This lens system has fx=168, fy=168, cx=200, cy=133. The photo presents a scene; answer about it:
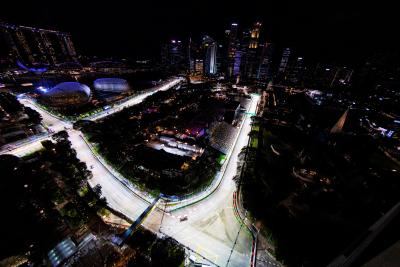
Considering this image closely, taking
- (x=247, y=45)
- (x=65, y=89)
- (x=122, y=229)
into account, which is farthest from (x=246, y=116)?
(x=247, y=45)

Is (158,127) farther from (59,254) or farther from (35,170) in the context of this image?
(59,254)

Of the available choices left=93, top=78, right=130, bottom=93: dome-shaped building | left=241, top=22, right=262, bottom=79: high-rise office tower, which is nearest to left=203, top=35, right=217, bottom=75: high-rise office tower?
left=241, top=22, right=262, bottom=79: high-rise office tower

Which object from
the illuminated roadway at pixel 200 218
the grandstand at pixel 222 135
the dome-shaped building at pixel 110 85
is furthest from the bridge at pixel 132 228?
the dome-shaped building at pixel 110 85

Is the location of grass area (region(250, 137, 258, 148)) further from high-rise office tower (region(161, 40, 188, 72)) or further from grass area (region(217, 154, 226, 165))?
high-rise office tower (region(161, 40, 188, 72))

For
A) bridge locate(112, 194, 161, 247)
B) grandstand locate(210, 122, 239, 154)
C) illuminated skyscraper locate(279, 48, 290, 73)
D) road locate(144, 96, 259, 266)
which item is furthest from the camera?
illuminated skyscraper locate(279, 48, 290, 73)

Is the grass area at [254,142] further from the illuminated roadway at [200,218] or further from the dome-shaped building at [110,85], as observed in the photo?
the dome-shaped building at [110,85]
